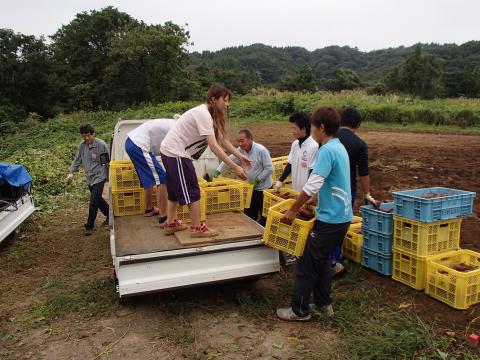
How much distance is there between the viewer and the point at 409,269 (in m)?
4.63

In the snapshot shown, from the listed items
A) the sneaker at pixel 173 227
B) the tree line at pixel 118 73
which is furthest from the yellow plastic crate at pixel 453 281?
the tree line at pixel 118 73

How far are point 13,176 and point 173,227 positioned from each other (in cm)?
391

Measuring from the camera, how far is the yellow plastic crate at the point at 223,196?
543 centimetres

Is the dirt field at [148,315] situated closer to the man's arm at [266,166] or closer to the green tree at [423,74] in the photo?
the man's arm at [266,166]

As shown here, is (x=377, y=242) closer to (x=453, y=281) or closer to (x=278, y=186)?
(x=453, y=281)

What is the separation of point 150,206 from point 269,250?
6.65ft

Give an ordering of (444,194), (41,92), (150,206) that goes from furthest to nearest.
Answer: (41,92) < (150,206) < (444,194)

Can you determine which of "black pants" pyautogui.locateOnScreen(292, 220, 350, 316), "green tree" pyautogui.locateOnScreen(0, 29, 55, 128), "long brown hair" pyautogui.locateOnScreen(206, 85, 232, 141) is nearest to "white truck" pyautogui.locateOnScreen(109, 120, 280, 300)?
"black pants" pyautogui.locateOnScreen(292, 220, 350, 316)

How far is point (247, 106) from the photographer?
2695 cm

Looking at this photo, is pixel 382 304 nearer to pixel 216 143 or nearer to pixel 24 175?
pixel 216 143

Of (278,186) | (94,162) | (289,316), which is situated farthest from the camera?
(94,162)

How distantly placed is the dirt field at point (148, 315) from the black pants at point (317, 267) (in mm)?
236

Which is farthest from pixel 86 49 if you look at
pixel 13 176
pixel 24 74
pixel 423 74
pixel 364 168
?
pixel 364 168

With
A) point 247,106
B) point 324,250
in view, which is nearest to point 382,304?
point 324,250
